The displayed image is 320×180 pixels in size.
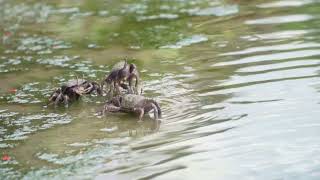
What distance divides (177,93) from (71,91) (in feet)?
4.24

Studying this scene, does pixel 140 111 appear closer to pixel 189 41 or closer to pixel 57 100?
pixel 57 100

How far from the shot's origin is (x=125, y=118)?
7.83 metres

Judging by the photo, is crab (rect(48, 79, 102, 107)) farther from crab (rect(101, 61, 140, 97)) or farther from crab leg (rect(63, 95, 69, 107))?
crab (rect(101, 61, 140, 97))

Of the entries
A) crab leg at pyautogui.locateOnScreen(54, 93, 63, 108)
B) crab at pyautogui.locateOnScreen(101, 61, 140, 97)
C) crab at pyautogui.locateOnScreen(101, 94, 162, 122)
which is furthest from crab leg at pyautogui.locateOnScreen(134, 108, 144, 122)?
crab leg at pyautogui.locateOnScreen(54, 93, 63, 108)

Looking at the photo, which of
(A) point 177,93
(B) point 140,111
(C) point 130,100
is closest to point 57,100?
(C) point 130,100

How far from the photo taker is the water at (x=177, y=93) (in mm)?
6383

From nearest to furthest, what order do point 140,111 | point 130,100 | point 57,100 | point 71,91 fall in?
point 140,111, point 130,100, point 57,100, point 71,91

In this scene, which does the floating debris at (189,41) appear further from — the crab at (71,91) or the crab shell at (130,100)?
the crab shell at (130,100)

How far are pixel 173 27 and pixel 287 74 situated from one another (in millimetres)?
4128

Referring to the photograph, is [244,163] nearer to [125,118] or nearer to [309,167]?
[309,167]

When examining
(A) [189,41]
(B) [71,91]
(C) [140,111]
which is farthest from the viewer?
(A) [189,41]

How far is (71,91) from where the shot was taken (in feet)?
28.0

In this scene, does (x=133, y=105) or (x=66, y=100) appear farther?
(x=66, y=100)

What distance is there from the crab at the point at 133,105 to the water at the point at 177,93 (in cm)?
10
